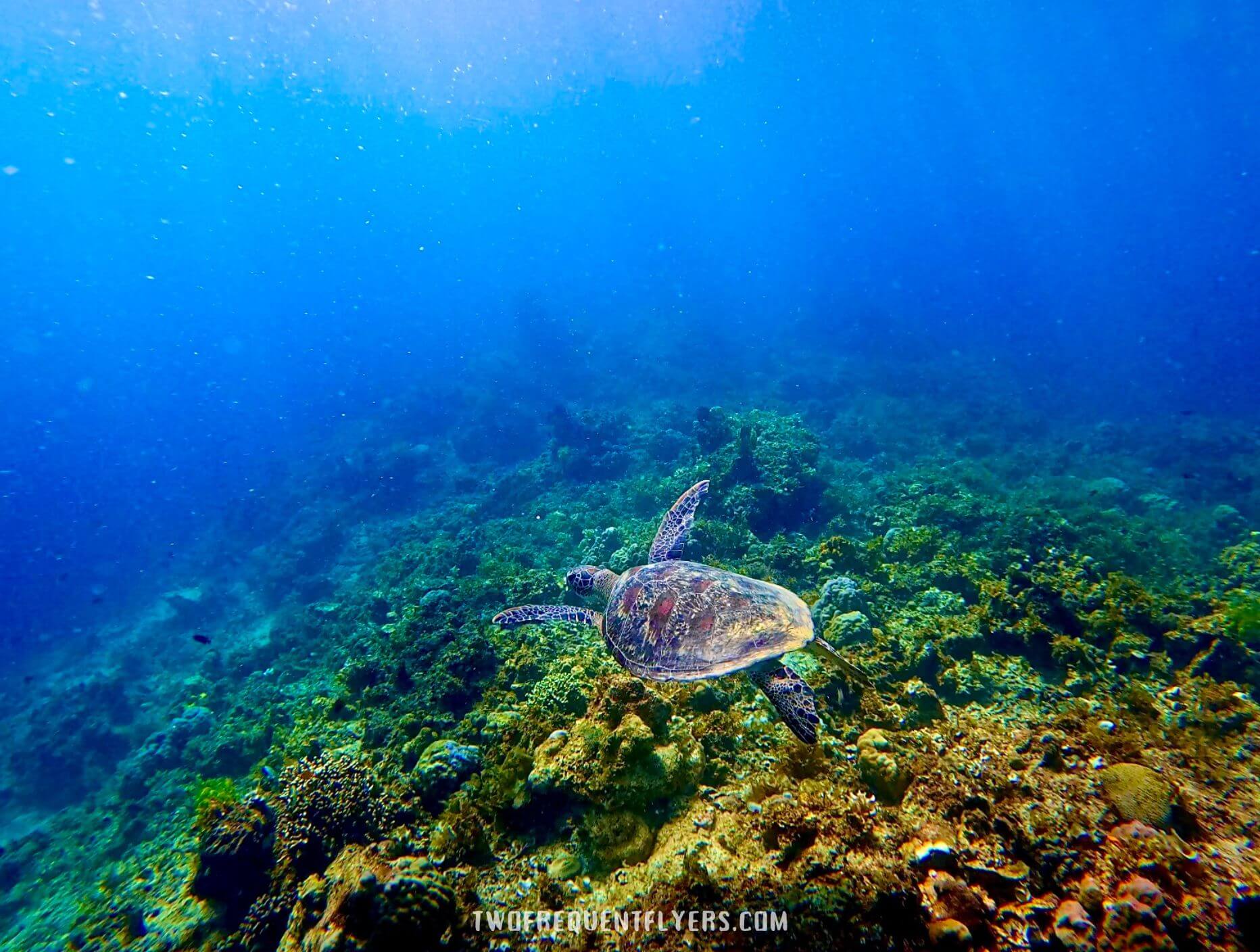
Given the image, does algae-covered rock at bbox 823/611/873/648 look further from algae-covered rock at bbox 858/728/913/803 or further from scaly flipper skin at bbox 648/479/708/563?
scaly flipper skin at bbox 648/479/708/563

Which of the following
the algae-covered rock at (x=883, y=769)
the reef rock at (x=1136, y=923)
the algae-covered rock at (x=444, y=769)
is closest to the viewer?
the reef rock at (x=1136, y=923)

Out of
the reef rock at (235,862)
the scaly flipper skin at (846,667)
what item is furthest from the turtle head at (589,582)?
the reef rock at (235,862)

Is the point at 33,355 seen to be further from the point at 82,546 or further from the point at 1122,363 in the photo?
the point at 1122,363

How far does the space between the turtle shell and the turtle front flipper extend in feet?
0.84

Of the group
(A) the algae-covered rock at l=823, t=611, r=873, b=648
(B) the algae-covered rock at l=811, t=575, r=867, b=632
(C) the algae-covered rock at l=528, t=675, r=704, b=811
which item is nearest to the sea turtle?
(C) the algae-covered rock at l=528, t=675, r=704, b=811

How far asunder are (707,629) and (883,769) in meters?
1.61

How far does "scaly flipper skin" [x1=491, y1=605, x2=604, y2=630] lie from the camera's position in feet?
17.7

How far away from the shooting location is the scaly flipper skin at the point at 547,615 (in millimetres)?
5398

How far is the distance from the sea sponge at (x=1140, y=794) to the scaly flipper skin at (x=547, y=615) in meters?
4.11

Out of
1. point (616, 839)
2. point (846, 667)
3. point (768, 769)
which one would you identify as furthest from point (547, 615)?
point (846, 667)

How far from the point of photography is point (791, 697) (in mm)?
3783

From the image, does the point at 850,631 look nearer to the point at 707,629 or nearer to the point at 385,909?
the point at 707,629

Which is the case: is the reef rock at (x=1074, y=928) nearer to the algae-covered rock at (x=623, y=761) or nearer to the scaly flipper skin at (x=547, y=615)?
the algae-covered rock at (x=623, y=761)

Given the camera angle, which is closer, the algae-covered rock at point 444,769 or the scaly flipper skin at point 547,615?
the algae-covered rock at point 444,769
